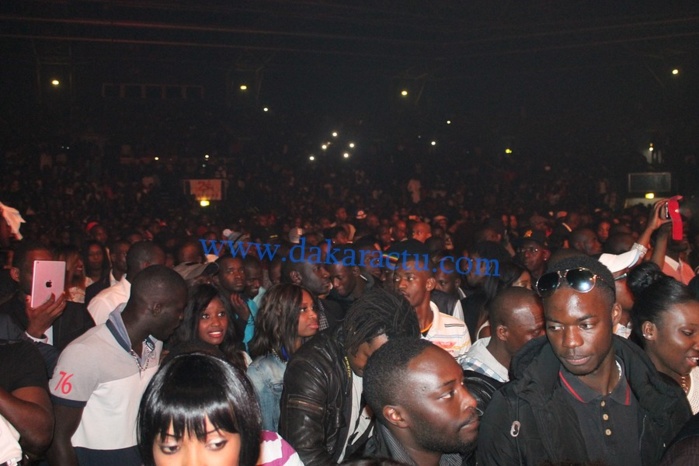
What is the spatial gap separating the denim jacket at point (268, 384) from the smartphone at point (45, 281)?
4.06 feet

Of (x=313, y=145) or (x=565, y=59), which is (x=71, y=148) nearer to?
(x=313, y=145)

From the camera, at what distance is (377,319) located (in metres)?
3.17

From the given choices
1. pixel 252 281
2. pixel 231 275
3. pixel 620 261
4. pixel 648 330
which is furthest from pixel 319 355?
pixel 252 281

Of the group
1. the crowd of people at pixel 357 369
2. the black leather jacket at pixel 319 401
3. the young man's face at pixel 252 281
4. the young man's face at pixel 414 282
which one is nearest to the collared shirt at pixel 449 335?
the crowd of people at pixel 357 369

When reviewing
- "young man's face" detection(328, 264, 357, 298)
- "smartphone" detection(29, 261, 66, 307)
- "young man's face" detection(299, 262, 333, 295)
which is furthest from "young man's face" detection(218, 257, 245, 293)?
"smartphone" detection(29, 261, 66, 307)

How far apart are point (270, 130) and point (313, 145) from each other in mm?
1820

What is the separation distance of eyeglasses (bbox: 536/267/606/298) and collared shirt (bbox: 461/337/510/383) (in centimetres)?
90

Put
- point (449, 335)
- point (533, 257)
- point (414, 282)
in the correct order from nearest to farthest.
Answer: point (449, 335) < point (414, 282) < point (533, 257)

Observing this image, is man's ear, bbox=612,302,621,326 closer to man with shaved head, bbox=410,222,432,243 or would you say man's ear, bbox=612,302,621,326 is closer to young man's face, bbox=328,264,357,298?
young man's face, bbox=328,264,357,298

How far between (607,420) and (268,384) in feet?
5.75

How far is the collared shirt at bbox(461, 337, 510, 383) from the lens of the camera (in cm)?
356

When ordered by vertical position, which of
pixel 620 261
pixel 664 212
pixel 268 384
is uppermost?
pixel 664 212

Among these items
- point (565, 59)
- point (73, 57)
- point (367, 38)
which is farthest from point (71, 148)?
point (565, 59)

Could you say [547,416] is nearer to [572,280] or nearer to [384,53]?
[572,280]
